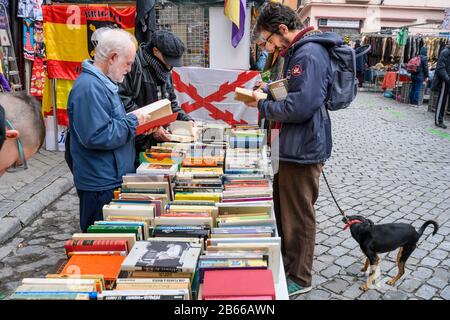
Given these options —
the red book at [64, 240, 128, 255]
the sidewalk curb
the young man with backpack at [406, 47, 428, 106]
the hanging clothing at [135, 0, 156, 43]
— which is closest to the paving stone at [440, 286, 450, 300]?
the red book at [64, 240, 128, 255]

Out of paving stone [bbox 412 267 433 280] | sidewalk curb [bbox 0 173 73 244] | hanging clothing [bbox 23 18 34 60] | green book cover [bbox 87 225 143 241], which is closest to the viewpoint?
green book cover [bbox 87 225 143 241]

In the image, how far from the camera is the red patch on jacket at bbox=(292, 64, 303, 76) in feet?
7.70

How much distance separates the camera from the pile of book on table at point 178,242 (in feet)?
4.64

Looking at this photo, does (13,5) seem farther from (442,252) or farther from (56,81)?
(442,252)

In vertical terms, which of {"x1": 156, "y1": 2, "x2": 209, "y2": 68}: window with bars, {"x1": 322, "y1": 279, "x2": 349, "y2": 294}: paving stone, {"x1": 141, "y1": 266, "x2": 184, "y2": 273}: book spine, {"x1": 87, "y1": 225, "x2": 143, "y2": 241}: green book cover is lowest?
{"x1": 322, "y1": 279, "x2": 349, "y2": 294}: paving stone

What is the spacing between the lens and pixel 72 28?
5.64m

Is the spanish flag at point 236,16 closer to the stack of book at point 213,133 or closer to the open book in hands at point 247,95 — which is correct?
the stack of book at point 213,133

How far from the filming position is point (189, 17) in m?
5.63

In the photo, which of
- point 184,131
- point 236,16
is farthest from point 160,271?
point 236,16

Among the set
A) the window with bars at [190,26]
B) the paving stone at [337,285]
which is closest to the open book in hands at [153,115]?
the paving stone at [337,285]

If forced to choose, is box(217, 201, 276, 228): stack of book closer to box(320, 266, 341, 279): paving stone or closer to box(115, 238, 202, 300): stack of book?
box(115, 238, 202, 300): stack of book

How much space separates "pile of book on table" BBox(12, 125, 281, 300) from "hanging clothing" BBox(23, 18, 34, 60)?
4.56 meters

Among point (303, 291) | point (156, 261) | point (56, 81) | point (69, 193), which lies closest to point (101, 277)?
point (156, 261)

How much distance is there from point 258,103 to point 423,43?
1460 centimetres
